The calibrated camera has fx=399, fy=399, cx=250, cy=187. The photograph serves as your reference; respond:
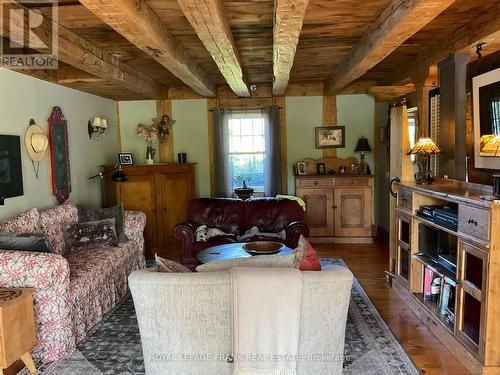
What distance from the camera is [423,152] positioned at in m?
3.58

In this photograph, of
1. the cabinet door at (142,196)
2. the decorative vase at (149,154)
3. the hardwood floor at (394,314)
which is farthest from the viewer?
the decorative vase at (149,154)

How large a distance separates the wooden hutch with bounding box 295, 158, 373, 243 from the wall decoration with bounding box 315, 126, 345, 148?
63 cm

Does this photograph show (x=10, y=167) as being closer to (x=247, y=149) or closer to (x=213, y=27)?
(x=213, y=27)

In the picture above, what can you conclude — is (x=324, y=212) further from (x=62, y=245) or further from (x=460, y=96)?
(x=62, y=245)

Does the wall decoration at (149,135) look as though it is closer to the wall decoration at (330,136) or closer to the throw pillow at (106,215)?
the throw pillow at (106,215)

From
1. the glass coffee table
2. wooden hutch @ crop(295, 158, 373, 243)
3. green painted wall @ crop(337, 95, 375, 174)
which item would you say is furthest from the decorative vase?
green painted wall @ crop(337, 95, 375, 174)

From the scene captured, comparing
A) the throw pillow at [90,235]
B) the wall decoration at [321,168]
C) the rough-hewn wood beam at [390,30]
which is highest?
the rough-hewn wood beam at [390,30]

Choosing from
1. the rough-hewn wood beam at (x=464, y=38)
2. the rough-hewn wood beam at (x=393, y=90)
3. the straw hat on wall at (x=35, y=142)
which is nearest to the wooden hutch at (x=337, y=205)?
the rough-hewn wood beam at (x=393, y=90)

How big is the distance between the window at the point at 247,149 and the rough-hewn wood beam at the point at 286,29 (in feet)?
7.40

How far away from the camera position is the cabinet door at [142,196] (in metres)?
5.64

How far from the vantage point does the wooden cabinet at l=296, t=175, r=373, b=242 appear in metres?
6.07

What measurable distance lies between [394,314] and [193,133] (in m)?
4.29

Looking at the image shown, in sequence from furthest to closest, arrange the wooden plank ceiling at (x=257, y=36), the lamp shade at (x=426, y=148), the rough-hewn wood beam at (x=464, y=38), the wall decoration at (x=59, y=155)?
the wall decoration at (x=59, y=155) < the lamp shade at (x=426, y=148) < the rough-hewn wood beam at (x=464, y=38) < the wooden plank ceiling at (x=257, y=36)

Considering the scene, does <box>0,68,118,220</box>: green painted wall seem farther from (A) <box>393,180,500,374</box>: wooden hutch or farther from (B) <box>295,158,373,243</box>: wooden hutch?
(A) <box>393,180,500,374</box>: wooden hutch
